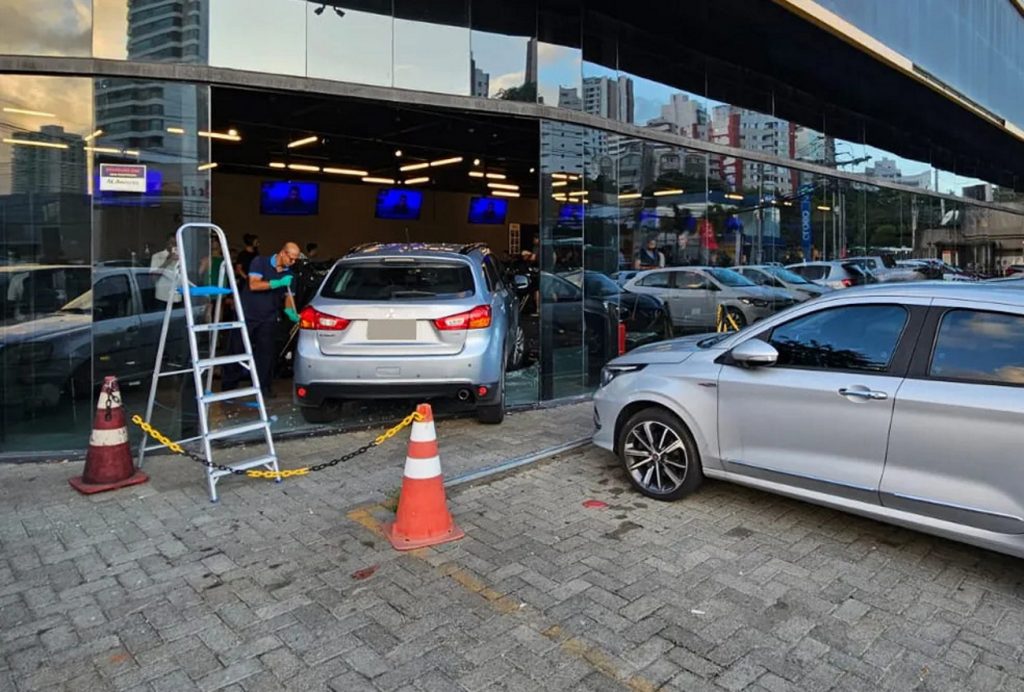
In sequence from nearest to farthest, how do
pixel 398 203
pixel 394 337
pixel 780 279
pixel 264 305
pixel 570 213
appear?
pixel 394 337 → pixel 264 305 → pixel 570 213 → pixel 780 279 → pixel 398 203

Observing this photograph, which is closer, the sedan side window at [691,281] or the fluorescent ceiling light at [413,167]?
the sedan side window at [691,281]

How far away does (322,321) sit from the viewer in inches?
245

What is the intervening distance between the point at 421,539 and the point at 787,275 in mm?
12453

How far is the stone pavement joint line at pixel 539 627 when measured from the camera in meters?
2.96

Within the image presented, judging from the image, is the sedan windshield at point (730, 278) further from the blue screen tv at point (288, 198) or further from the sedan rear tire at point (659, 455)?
the blue screen tv at point (288, 198)

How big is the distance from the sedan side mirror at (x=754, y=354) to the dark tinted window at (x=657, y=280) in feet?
21.0

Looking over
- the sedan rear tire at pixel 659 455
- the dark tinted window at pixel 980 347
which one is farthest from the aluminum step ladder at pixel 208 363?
the dark tinted window at pixel 980 347

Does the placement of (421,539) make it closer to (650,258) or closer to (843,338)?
(843,338)

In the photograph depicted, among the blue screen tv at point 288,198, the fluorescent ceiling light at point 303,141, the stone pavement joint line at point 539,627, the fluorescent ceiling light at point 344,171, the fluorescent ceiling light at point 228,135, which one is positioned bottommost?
the stone pavement joint line at point 539,627

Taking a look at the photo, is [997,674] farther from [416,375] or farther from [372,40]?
[372,40]

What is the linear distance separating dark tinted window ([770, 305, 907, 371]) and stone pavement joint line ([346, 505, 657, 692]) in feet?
7.51

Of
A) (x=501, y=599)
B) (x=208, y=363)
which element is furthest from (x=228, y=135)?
(x=501, y=599)

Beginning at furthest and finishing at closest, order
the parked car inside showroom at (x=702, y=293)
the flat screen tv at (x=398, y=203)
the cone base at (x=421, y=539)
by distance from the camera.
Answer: the flat screen tv at (x=398, y=203)
the parked car inside showroom at (x=702, y=293)
the cone base at (x=421, y=539)

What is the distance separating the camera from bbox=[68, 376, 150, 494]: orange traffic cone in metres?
5.20
